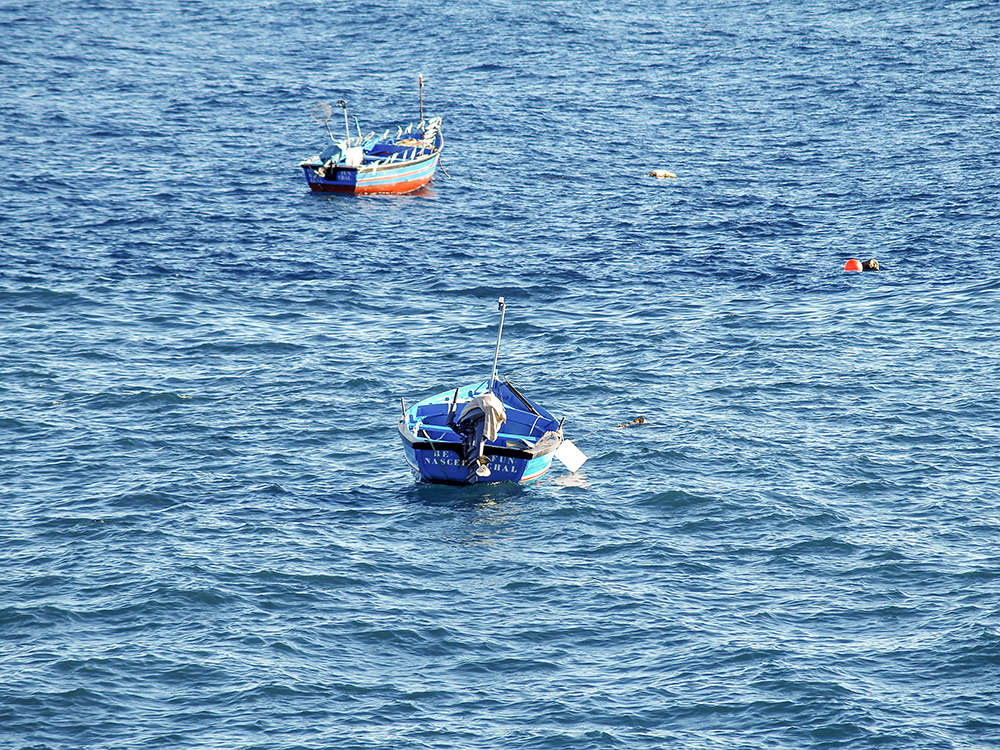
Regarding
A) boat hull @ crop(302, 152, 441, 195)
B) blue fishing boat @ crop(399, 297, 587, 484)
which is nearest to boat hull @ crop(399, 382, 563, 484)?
blue fishing boat @ crop(399, 297, 587, 484)

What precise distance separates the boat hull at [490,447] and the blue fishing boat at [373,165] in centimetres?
3077

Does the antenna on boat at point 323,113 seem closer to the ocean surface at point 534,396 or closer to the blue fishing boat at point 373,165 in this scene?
the blue fishing boat at point 373,165

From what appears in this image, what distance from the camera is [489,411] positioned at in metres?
33.9

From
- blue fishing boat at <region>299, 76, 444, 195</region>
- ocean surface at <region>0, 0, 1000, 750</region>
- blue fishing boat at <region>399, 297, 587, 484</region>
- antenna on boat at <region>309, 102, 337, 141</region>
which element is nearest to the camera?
ocean surface at <region>0, 0, 1000, 750</region>

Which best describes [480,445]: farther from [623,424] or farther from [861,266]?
[861,266]

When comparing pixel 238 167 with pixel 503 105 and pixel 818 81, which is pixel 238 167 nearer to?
pixel 503 105

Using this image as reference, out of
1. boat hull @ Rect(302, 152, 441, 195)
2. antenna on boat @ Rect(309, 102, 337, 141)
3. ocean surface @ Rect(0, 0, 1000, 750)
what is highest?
antenna on boat @ Rect(309, 102, 337, 141)

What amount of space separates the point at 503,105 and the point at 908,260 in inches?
1509

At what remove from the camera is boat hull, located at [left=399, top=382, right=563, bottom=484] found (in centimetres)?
3372

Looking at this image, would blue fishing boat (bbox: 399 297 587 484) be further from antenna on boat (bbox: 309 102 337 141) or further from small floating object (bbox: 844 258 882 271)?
antenna on boat (bbox: 309 102 337 141)

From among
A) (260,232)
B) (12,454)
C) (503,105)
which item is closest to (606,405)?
(12,454)

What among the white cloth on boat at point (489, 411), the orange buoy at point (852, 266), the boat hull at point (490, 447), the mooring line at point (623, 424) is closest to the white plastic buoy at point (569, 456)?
the boat hull at point (490, 447)

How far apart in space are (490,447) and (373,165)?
34.2 metres

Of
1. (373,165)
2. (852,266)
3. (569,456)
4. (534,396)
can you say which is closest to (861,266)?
(852,266)
